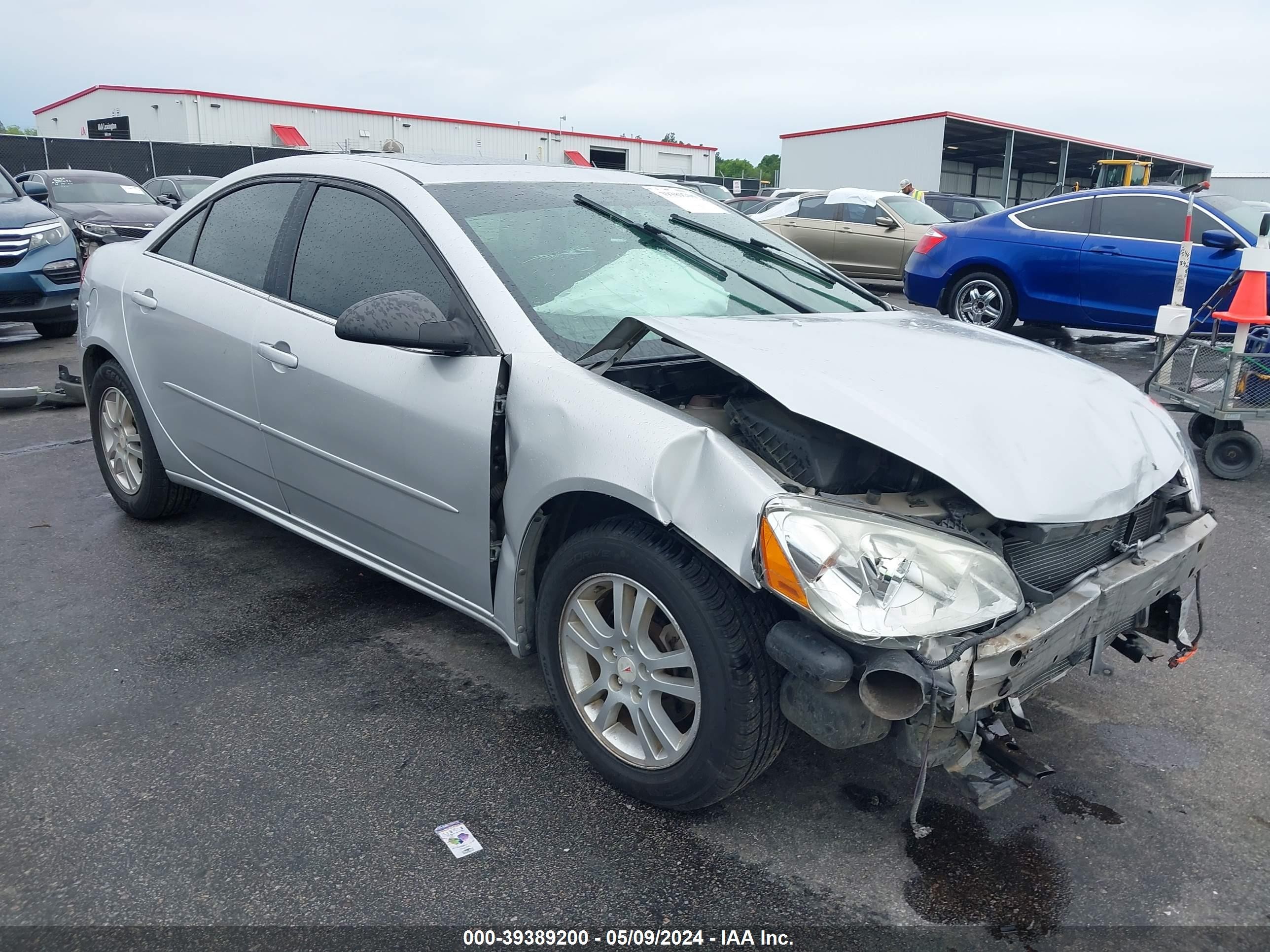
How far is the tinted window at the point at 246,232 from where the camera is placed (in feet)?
11.9

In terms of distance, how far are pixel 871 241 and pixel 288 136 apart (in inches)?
1193

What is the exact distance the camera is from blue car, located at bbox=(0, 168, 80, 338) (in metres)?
8.88

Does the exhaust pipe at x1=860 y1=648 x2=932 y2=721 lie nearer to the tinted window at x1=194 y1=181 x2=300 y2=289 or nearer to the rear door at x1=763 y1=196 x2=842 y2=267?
the tinted window at x1=194 y1=181 x2=300 y2=289

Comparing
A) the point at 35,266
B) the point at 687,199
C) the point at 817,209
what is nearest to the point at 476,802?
the point at 687,199

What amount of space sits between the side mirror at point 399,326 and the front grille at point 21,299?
311 inches

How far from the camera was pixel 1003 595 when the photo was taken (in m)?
2.20

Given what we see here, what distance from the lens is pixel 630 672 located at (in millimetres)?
2529

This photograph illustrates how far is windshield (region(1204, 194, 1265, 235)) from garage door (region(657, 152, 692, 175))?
42.2 m

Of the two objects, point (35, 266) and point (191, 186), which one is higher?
point (191, 186)

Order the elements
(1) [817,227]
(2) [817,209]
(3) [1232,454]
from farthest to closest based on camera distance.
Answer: (2) [817,209] < (1) [817,227] < (3) [1232,454]

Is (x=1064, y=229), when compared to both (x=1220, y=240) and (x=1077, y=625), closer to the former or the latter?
(x=1220, y=240)

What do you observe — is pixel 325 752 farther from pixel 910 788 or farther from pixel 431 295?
pixel 910 788

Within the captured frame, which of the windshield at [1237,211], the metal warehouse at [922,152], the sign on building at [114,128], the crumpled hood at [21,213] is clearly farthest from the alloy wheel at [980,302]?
the sign on building at [114,128]

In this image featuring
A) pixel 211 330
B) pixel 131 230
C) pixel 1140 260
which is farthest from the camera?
pixel 131 230
